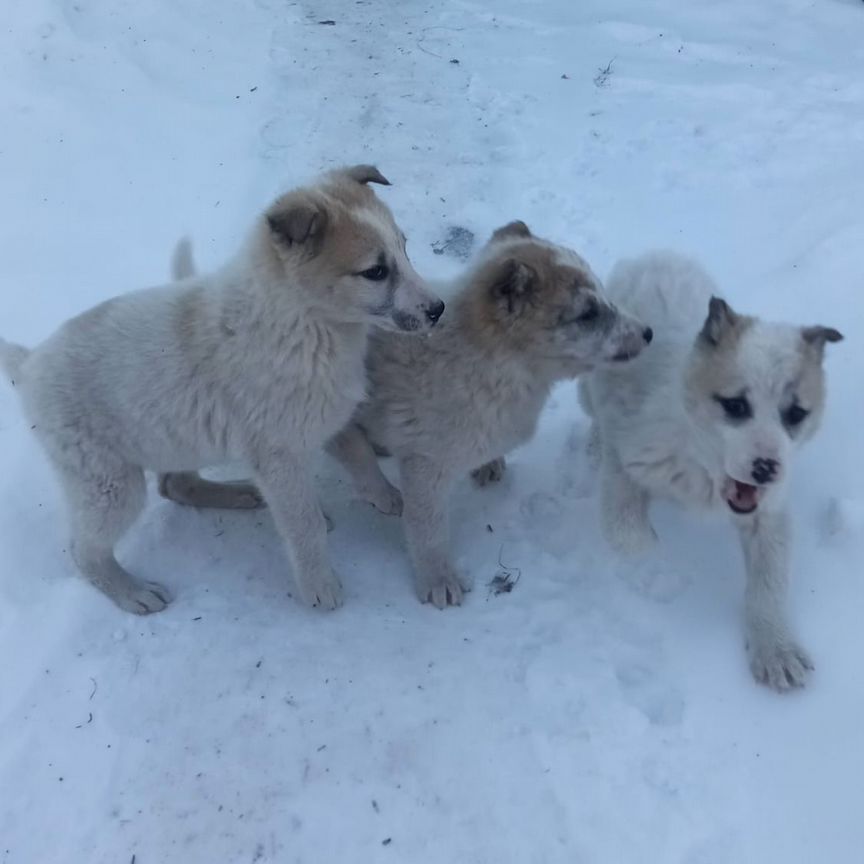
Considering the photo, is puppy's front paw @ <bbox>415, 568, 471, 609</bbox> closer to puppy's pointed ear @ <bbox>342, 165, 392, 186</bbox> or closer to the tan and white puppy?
the tan and white puppy

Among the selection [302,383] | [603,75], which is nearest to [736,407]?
[302,383]

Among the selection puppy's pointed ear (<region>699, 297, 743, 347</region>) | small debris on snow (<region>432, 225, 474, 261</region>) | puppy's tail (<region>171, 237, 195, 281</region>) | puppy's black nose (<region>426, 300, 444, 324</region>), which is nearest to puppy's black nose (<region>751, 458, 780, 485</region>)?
puppy's pointed ear (<region>699, 297, 743, 347</region>)

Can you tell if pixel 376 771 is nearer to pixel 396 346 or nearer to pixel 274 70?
pixel 396 346

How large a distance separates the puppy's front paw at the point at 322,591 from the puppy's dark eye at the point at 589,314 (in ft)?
5.03

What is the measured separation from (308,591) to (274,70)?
5.09m

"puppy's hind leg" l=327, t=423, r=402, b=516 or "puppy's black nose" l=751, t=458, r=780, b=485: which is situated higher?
"puppy's black nose" l=751, t=458, r=780, b=485

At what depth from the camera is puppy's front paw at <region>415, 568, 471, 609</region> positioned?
145 inches

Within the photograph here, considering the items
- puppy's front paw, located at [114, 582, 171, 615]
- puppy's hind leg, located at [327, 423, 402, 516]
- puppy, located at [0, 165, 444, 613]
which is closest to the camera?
puppy, located at [0, 165, 444, 613]

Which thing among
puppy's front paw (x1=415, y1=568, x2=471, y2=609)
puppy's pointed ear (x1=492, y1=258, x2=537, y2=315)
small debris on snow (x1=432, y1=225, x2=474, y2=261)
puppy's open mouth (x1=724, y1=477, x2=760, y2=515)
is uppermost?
puppy's pointed ear (x1=492, y1=258, x2=537, y2=315)

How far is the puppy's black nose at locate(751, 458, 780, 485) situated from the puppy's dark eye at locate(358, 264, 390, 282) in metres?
1.49

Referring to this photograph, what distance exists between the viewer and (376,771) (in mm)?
3031

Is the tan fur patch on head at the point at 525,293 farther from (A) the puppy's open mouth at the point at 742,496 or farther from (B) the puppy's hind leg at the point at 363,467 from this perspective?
(A) the puppy's open mouth at the point at 742,496

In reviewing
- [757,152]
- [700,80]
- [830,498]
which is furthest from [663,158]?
[830,498]

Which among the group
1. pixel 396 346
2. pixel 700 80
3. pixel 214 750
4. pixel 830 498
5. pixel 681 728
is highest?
pixel 700 80
